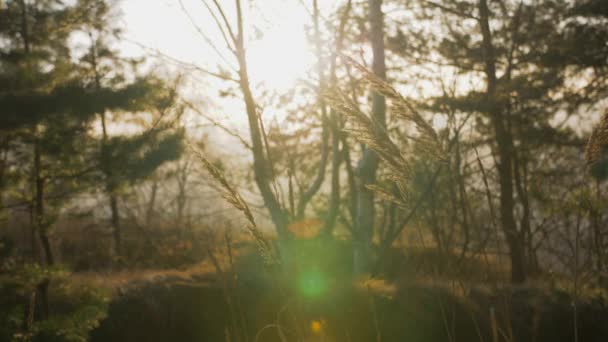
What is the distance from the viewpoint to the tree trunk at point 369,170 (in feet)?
21.8

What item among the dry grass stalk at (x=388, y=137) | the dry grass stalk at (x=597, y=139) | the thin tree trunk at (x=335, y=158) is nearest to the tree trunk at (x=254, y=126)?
the thin tree trunk at (x=335, y=158)

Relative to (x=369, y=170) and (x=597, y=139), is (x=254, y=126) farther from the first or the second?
(x=597, y=139)

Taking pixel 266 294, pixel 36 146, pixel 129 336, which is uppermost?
pixel 36 146

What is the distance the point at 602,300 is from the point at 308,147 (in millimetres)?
8042

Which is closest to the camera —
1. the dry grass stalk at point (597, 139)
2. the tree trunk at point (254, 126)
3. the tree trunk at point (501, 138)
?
the dry grass stalk at point (597, 139)

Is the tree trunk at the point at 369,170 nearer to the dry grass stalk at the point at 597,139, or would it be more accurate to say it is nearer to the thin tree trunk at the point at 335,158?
the thin tree trunk at the point at 335,158

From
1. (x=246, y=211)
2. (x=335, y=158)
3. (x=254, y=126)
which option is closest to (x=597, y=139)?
(x=246, y=211)

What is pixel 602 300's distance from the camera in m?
5.62

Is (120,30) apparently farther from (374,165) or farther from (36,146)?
(374,165)

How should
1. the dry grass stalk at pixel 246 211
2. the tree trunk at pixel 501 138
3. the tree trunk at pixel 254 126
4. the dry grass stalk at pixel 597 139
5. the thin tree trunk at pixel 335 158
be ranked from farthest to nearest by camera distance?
the tree trunk at pixel 501 138 < the thin tree trunk at pixel 335 158 < the tree trunk at pixel 254 126 < the dry grass stalk at pixel 246 211 < the dry grass stalk at pixel 597 139

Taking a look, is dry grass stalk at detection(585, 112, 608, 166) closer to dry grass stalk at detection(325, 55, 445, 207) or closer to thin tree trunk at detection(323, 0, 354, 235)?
dry grass stalk at detection(325, 55, 445, 207)

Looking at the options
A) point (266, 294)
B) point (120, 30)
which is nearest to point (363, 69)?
point (266, 294)

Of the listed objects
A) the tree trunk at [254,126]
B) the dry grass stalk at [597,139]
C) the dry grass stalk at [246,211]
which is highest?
the tree trunk at [254,126]

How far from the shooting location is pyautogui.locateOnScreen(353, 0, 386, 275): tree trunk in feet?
21.8
